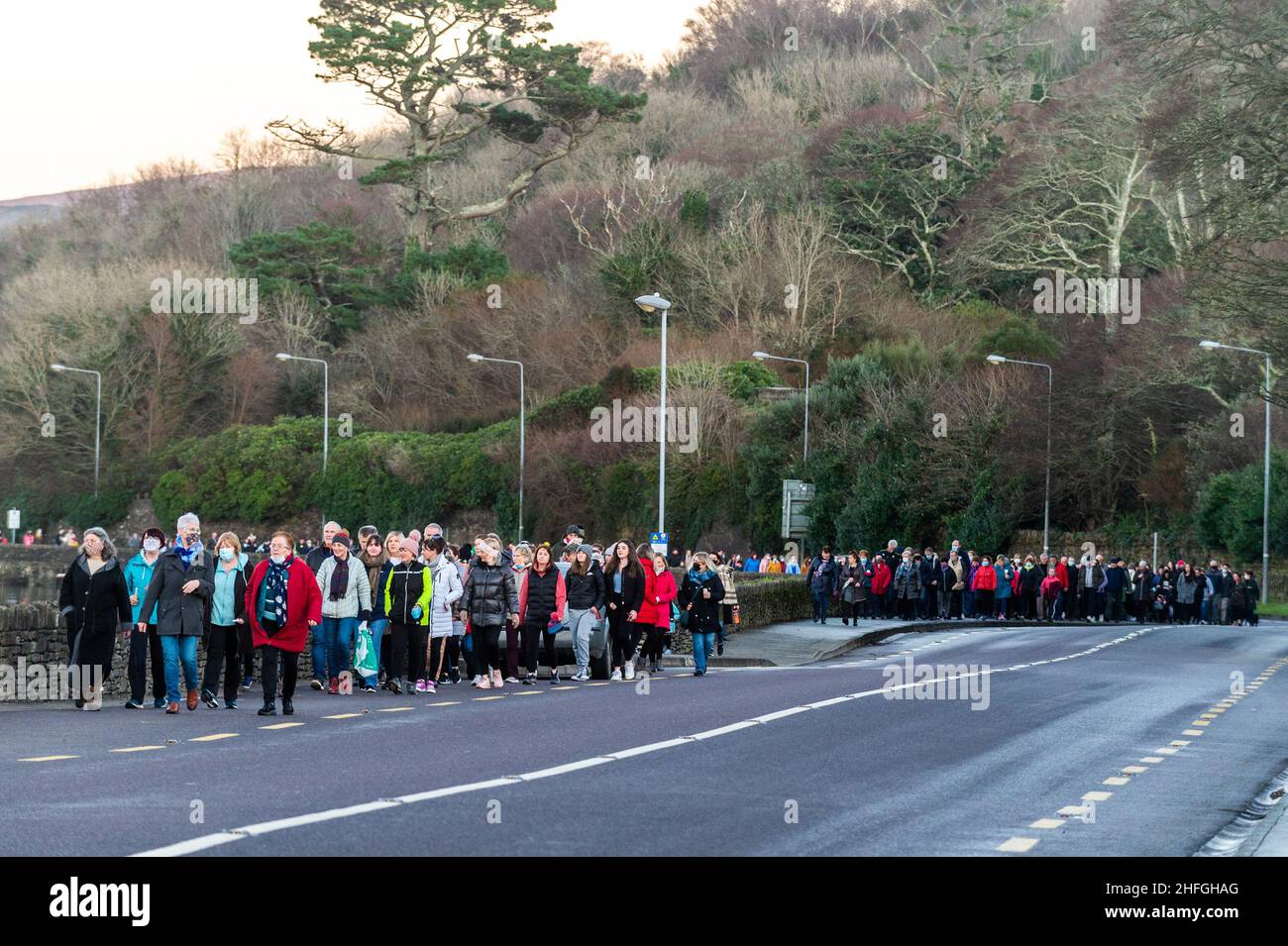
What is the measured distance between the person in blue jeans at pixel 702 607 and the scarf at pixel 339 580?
6.54 meters

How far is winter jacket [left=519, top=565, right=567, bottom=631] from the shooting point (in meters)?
23.0

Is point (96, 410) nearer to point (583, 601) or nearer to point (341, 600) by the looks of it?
point (583, 601)

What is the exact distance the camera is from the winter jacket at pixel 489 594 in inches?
867

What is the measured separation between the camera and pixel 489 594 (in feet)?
72.2

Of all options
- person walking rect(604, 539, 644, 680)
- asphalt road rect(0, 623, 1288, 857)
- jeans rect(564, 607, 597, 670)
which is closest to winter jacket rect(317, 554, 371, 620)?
asphalt road rect(0, 623, 1288, 857)

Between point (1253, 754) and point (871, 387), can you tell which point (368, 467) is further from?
point (1253, 754)

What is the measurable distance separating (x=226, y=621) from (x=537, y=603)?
16.8ft

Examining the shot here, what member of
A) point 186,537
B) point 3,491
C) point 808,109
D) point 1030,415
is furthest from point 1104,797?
point 808,109

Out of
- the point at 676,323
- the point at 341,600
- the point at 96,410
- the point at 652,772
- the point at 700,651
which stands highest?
the point at 676,323

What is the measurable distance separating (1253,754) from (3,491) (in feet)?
259

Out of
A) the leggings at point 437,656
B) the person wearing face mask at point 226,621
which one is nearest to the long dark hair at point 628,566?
the leggings at point 437,656

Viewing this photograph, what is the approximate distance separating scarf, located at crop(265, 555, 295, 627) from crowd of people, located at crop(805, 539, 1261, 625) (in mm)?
25268

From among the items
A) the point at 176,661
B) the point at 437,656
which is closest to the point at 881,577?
the point at 437,656

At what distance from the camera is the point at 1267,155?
3156 centimetres
